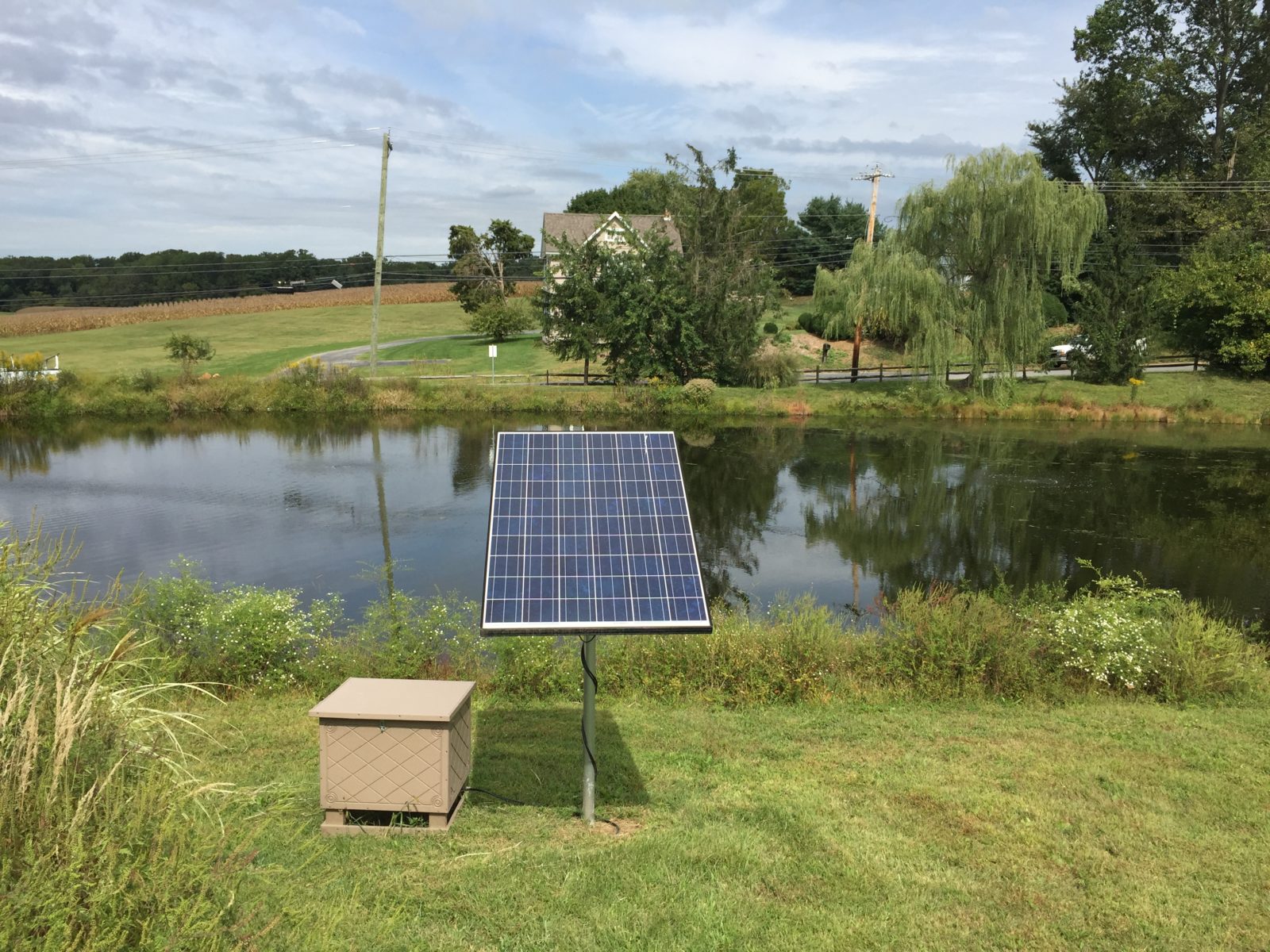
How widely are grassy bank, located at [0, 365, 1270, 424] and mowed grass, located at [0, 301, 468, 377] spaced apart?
448cm

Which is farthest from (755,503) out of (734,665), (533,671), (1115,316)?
(1115,316)

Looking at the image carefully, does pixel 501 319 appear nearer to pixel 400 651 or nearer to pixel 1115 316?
pixel 1115 316

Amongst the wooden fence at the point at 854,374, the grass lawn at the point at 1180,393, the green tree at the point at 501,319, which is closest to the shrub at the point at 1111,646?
the wooden fence at the point at 854,374

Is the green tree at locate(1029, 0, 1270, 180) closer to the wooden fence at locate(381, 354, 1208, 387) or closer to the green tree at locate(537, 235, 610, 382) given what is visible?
the wooden fence at locate(381, 354, 1208, 387)

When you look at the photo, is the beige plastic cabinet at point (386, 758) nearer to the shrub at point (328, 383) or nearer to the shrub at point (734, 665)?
the shrub at point (734, 665)

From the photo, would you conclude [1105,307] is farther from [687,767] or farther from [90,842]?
[90,842]

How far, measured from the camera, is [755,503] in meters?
24.1

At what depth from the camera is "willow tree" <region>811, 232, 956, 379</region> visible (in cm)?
3722

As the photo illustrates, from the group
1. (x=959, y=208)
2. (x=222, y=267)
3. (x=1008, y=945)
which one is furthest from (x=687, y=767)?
(x=222, y=267)

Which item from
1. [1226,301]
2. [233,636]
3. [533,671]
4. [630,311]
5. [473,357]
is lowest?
[533,671]

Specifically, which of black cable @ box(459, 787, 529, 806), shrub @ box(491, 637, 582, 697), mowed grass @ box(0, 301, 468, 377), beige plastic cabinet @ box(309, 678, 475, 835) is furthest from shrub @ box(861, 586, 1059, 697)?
mowed grass @ box(0, 301, 468, 377)

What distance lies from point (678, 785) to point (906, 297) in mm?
33038

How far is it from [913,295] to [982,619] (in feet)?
95.3

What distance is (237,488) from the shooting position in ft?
80.9
